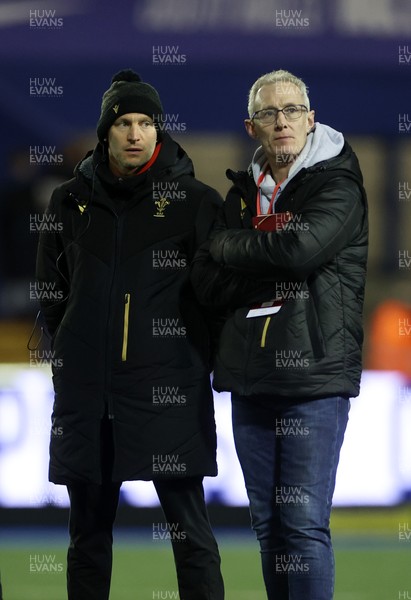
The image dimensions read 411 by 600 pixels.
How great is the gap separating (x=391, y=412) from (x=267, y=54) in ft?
14.6

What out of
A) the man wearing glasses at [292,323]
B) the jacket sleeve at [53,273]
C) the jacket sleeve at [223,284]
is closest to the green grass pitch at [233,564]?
the jacket sleeve at [53,273]

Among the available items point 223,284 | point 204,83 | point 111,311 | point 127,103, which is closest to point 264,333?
point 223,284

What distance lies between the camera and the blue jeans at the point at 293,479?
3.37 m

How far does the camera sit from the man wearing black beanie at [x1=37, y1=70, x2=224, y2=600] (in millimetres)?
3617

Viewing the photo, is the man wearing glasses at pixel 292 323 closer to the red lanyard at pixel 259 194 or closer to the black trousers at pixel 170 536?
the red lanyard at pixel 259 194

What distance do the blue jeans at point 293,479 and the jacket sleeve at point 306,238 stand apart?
0.36 meters

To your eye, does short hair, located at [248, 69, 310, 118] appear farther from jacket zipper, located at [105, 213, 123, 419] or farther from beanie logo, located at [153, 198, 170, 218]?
jacket zipper, located at [105, 213, 123, 419]

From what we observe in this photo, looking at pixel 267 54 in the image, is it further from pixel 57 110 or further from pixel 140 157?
pixel 140 157

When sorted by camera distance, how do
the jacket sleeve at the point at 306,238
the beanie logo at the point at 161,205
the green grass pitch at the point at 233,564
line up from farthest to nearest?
1. the green grass pitch at the point at 233,564
2. the beanie logo at the point at 161,205
3. the jacket sleeve at the point at 306,238

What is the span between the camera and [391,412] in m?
6.30

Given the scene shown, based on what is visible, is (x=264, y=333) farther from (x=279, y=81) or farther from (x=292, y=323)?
(x=279, y=81)

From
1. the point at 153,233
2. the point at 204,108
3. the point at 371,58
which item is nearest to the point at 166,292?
the point at 153,233

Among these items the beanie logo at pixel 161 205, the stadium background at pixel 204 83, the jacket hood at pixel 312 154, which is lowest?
the beanie logo at pixel 161 205

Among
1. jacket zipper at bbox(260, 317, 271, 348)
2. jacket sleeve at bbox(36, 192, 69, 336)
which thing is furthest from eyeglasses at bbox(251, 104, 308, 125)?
jacket sleeve at bbox(36, 192, 69, 336)
